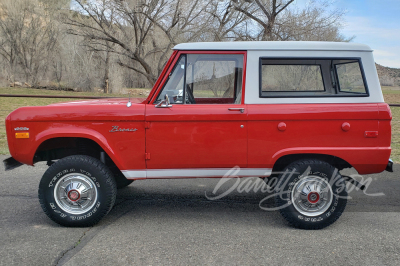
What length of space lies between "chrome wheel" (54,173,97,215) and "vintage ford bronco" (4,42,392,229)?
0.04 feet

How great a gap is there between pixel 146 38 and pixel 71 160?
1824 cm

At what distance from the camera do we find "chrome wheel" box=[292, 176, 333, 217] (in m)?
4.01

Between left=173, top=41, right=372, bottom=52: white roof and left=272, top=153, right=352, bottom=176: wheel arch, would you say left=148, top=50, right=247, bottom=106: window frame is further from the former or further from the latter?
left=272, top=153, right=352, bottom=176: wheel arch

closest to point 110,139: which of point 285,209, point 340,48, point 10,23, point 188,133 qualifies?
point 188,133

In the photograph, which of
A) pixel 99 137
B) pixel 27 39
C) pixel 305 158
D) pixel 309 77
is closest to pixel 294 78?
pixel 309 77

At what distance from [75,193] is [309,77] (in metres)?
3.11

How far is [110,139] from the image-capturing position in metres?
3.94

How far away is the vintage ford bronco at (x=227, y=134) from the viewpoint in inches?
154

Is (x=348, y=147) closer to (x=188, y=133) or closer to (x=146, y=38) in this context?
(x=188, y=133)

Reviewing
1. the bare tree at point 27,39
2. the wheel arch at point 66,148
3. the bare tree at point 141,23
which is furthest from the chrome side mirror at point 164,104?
the bare tree at point 27,39

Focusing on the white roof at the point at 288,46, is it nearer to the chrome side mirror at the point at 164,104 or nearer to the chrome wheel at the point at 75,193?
the chrome side mirror at the point at 164,104

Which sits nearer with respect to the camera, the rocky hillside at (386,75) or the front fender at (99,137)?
the front fender at (99,137)

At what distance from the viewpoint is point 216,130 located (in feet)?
12.9

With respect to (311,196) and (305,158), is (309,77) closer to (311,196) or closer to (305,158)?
(305,158)
